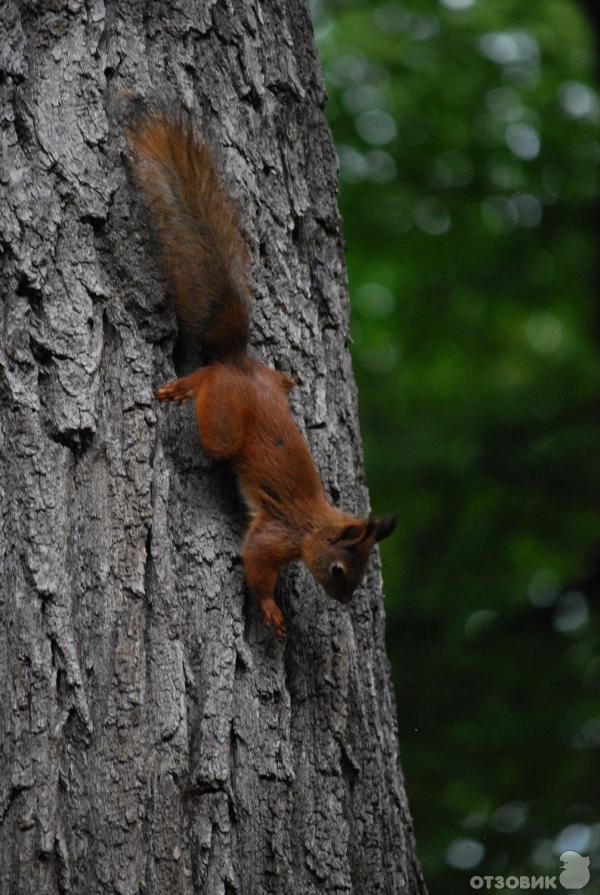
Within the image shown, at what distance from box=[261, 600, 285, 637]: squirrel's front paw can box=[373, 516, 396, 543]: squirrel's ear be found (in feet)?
1.11

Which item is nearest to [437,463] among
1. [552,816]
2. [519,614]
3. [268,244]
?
[519,614]

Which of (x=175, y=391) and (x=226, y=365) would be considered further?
(x=226, y=365)

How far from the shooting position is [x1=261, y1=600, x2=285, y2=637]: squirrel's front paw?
98.7 inches

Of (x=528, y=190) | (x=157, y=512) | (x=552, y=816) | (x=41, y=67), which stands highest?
(x=528, y=190)

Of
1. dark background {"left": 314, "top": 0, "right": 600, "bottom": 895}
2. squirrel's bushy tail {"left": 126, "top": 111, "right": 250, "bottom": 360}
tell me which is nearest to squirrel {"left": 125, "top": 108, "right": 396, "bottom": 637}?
squirrel's bushy tail {"left": 126, "top": 111, "right": 250, "bottom": 360}

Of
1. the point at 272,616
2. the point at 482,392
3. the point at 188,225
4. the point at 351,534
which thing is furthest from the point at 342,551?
the point at 482,392

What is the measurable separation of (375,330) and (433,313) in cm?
56

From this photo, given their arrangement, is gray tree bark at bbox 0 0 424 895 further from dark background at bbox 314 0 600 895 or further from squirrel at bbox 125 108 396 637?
dark background at bbox 314 0 600 895

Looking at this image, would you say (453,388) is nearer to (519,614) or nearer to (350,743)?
(519,614)

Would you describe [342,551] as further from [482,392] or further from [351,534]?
[482,392]

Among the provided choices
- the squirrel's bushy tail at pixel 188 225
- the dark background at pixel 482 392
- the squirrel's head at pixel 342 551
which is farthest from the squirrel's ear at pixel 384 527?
the dark background at pixel 482 392

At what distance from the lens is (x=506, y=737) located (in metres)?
4.68

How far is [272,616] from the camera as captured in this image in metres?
2.51

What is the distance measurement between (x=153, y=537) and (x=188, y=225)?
31.2 inches
